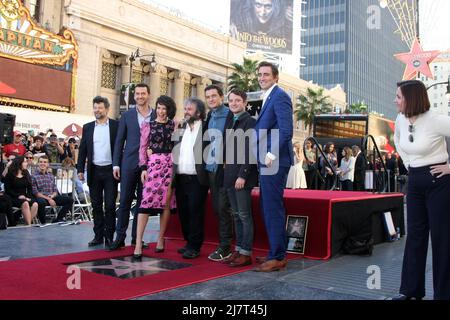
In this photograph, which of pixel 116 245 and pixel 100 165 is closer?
pixel 116 245

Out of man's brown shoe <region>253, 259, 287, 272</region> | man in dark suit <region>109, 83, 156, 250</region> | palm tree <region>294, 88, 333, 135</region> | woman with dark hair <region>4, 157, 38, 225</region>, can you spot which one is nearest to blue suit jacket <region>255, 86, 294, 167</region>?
man's brown shoe <region>253, 259, 287, 272</region>

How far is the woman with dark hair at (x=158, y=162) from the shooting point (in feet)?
17.2

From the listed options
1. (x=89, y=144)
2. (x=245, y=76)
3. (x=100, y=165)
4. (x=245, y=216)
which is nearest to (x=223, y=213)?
(x=245, y=216)

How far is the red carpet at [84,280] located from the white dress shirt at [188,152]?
105cm

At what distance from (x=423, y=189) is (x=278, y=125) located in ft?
5.40

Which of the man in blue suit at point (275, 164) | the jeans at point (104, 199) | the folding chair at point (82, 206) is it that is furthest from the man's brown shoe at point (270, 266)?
the folding chair at point (82, 206)

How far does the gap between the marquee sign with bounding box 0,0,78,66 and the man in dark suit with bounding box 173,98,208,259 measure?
849 inches

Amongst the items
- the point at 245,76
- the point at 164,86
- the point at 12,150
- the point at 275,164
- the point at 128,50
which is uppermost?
the point at 245,76

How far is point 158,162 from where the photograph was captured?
536 centimetres

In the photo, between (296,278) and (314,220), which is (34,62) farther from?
(296,278)

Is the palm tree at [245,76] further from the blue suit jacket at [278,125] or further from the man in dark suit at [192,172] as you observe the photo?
the blue suit jacket at [278,125]

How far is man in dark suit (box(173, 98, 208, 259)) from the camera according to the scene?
524 centimetres
